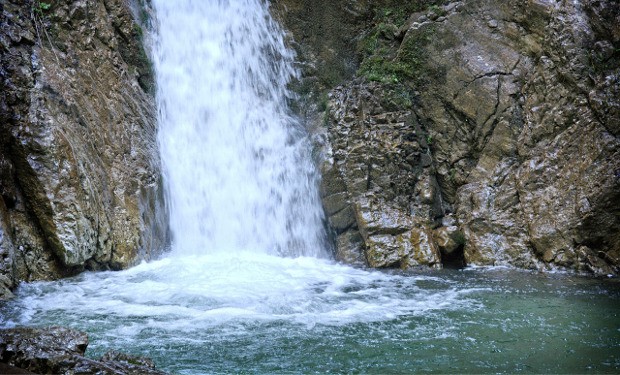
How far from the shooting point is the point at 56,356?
3.08 metres

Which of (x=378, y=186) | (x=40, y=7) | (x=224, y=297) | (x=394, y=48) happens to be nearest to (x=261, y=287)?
(x=224, y=297)

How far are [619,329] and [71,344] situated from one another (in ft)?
15.7

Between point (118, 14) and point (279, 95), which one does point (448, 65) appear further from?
point (118, 14)

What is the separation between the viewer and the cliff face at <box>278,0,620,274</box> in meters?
8.32

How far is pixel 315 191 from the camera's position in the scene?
10234mm

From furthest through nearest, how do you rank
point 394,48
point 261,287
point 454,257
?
point 394,48 < point 454,257 < point 261,287

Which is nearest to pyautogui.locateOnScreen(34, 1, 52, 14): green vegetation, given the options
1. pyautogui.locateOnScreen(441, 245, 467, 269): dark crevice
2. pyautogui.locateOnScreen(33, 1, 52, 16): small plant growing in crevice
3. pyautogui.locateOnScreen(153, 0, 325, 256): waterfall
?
pyautogui.locateOnScreen(33, 1, 52, 16): small plant growing in crevice

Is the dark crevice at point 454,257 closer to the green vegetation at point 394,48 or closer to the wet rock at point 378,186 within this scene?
the wet rock at point 378,186

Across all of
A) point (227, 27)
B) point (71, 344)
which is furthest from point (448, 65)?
point (71, 344)

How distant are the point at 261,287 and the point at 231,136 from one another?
4772 millimetres

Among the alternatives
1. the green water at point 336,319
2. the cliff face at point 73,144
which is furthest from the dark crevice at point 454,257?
the cliff face at point 73,144

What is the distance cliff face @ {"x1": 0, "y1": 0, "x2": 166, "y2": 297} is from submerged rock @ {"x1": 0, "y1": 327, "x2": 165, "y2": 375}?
2976 millimetres

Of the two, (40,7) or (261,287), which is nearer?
(261,287)

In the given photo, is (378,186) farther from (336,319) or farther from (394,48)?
(336,319)
